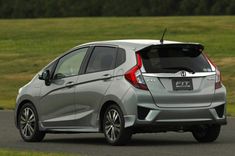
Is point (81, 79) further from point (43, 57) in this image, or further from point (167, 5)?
point (167, 5)

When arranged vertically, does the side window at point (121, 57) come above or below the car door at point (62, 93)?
above

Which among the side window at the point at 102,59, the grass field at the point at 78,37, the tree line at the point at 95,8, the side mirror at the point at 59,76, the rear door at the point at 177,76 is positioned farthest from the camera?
the tree line at the point at 95,8

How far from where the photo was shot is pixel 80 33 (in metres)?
57.5

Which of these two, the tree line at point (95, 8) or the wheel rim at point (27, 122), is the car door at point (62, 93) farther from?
the tree line at point (95, 8)

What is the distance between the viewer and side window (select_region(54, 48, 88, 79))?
15.9 meters

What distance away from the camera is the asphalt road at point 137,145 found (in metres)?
14.0

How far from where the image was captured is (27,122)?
16422 mm

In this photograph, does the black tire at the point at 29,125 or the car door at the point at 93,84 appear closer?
the car door at the point at 93,84

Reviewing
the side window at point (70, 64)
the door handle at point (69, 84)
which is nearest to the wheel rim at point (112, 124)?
the door handle at point (69, 84)

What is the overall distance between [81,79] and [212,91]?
206 cm

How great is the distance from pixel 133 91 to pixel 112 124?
0.63 m

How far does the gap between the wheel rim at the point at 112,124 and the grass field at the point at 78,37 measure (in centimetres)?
1615

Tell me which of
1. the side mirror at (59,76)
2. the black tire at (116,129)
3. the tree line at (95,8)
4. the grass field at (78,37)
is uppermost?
the side mirror at (59,76)

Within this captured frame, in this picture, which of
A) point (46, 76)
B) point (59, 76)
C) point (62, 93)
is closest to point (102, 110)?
point (62, 93)
